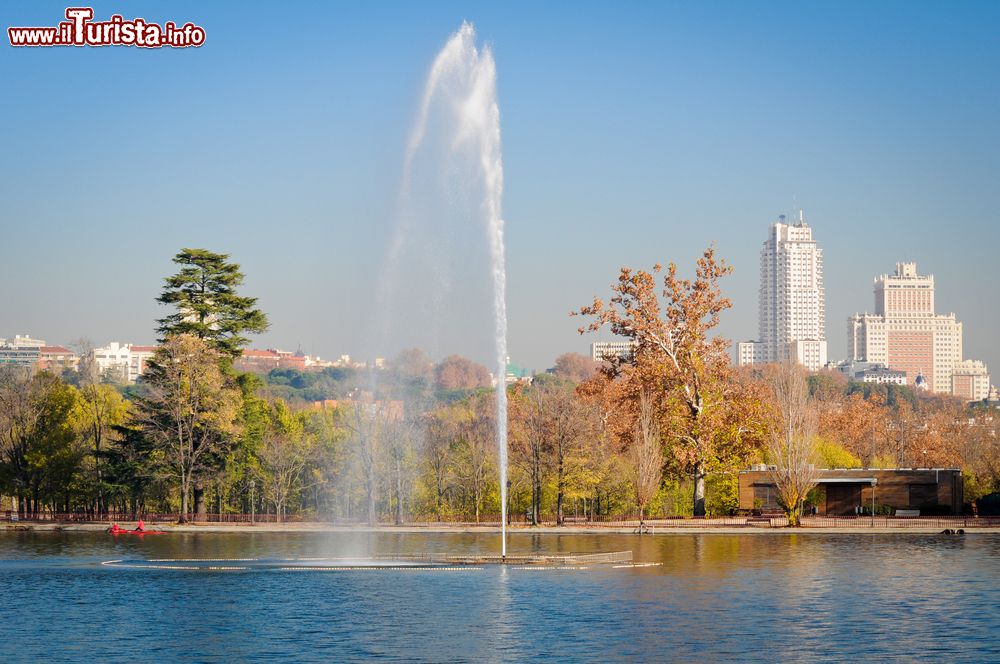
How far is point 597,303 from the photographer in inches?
3162

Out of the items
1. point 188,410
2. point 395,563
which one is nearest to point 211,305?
point 188,410

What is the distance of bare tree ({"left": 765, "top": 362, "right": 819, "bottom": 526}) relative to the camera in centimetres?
7681

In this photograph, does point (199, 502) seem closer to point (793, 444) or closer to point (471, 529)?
point (471, 529)

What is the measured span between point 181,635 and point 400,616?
22.4 feet

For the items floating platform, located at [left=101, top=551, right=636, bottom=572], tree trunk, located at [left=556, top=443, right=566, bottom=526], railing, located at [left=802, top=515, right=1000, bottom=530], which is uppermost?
tree trunk, located at [left=556, top=443, right=566, bottom=526]

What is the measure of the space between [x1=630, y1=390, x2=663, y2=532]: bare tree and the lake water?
47.0ft

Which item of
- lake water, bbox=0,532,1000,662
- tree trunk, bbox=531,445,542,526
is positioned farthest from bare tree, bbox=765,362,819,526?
lake water, bbox=0,532,1000,662

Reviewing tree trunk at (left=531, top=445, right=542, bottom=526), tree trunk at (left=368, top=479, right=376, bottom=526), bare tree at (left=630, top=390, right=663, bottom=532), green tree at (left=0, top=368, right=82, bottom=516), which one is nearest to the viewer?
bare tree at (left=630, top=390, right=663, bottom=532)

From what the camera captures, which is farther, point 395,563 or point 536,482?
point 536,482

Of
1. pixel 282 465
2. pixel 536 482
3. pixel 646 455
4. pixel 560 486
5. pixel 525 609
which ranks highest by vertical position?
pixel 646 455

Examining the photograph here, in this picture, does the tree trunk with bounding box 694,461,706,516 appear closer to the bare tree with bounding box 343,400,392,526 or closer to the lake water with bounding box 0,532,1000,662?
the lake water with bounding box 0,532,1000,662

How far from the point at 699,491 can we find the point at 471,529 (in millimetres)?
15169

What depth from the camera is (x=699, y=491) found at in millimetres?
80188

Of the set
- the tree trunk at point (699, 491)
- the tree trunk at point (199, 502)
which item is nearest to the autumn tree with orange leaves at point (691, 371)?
the tree trunk at point (699, 491)
